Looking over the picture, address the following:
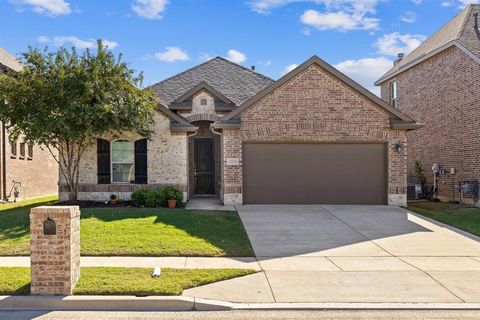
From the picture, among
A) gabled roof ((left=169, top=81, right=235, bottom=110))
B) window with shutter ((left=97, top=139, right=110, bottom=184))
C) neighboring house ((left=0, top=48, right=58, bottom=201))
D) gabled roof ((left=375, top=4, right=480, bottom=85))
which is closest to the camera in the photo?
window with shutter ((left=97, top=139, right=110, bottom=184))

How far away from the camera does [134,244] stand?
9258mm

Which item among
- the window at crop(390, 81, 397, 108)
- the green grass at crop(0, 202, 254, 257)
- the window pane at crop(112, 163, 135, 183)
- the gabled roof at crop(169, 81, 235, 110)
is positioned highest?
the window at crop(390, 81, 397, 108)

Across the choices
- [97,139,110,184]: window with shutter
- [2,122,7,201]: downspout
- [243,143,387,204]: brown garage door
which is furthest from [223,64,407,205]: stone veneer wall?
[2,122,7,201]: downspout

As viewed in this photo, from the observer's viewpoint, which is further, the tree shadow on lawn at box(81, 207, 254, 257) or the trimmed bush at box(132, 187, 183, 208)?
the trimmed bush at box(132, 187, 183, 208)

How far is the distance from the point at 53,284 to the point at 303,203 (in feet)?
36.1

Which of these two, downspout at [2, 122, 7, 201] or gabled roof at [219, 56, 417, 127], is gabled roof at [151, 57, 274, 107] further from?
downspout at [2, 122, 7, 201]

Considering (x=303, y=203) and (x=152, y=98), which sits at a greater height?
(x=152, y=98)

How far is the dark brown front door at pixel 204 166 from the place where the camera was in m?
18.7

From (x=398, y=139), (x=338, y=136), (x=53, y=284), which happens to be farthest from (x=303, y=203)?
(x=53, y=284)

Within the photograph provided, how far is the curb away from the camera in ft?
19.2

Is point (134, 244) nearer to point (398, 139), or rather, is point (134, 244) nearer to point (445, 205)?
point (398, 139)

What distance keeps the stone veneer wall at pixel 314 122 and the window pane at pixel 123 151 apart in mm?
3719

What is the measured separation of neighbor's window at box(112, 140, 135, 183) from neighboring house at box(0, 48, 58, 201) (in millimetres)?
3552

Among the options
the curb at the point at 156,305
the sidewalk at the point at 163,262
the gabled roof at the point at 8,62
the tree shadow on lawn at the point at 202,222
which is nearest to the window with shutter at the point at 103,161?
the tree shadow on lawn at the point at 202,222
